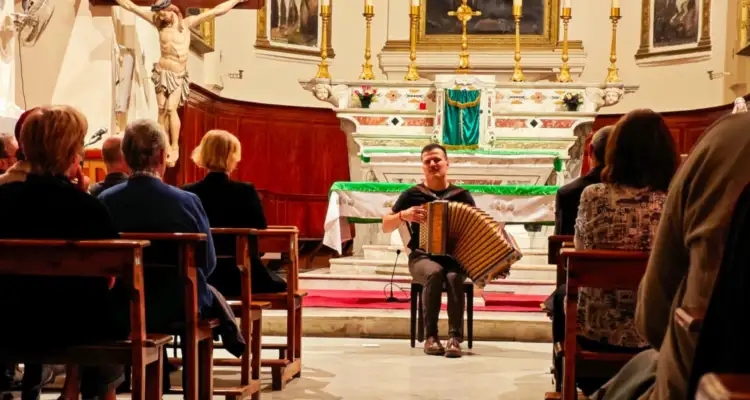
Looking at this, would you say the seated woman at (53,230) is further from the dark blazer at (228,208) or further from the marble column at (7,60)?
the marble column at (7,60)

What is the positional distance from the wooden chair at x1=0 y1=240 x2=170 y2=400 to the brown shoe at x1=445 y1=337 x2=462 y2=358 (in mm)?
2951

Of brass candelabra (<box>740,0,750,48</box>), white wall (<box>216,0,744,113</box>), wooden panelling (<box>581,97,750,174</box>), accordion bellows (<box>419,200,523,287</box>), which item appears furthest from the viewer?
white wall (<box>216,0,744,113</box>)

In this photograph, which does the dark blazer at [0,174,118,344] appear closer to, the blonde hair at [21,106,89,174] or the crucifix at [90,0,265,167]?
the blonde hair at [21,106,89,174]

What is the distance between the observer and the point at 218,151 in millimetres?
4879

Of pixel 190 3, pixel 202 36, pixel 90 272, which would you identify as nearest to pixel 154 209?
pixel 90 272

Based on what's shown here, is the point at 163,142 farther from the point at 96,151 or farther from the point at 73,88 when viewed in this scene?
the point at 73,88

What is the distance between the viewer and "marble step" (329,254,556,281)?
9022 mm

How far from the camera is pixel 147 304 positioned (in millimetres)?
3828

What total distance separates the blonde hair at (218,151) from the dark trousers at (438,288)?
170 cm

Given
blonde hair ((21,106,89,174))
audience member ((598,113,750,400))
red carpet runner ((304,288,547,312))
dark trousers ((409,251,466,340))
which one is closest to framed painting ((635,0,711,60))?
red carpet runner ((304,288,547,312))

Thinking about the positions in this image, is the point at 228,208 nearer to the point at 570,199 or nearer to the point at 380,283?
the point at 570,199

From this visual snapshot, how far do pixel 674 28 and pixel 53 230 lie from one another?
10311mm

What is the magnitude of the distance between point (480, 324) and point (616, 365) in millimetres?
3338

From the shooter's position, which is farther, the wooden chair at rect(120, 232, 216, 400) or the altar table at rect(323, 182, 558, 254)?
the altar table at rect(323, 182, 558, 254)
